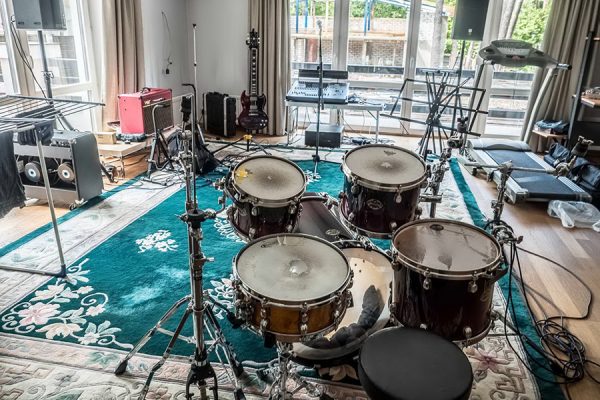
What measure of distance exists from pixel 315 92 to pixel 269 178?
Answer: 3.30 metres

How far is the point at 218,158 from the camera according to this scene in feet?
16.6

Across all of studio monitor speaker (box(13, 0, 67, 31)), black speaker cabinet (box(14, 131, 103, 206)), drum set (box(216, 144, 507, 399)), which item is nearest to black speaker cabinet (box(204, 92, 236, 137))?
black speaker cabinet (box(14, 131, 103, 206))

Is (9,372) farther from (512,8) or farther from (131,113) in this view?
(512,8)

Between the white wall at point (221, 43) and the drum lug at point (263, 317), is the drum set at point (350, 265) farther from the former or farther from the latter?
the white wall at point (221, 43)

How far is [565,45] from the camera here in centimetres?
530

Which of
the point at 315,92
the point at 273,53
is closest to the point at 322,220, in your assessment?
the point at 315,92

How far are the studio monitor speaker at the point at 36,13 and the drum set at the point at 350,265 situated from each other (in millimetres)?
2376

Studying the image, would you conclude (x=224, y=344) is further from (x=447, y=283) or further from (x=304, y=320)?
(x=447, y=283)

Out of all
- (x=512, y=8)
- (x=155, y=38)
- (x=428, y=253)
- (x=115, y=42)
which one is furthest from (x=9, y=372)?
(x=512, y=8)

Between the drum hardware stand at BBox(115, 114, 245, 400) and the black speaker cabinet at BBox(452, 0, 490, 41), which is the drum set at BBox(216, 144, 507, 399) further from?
the black speaker cabinet at BBox(452, 0, 490, 41)

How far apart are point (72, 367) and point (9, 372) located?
0.83ft

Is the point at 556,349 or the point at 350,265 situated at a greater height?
the point at 350,265

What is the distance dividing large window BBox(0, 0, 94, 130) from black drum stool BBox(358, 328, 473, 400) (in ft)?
12.7

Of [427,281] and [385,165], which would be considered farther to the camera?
[385,165]
